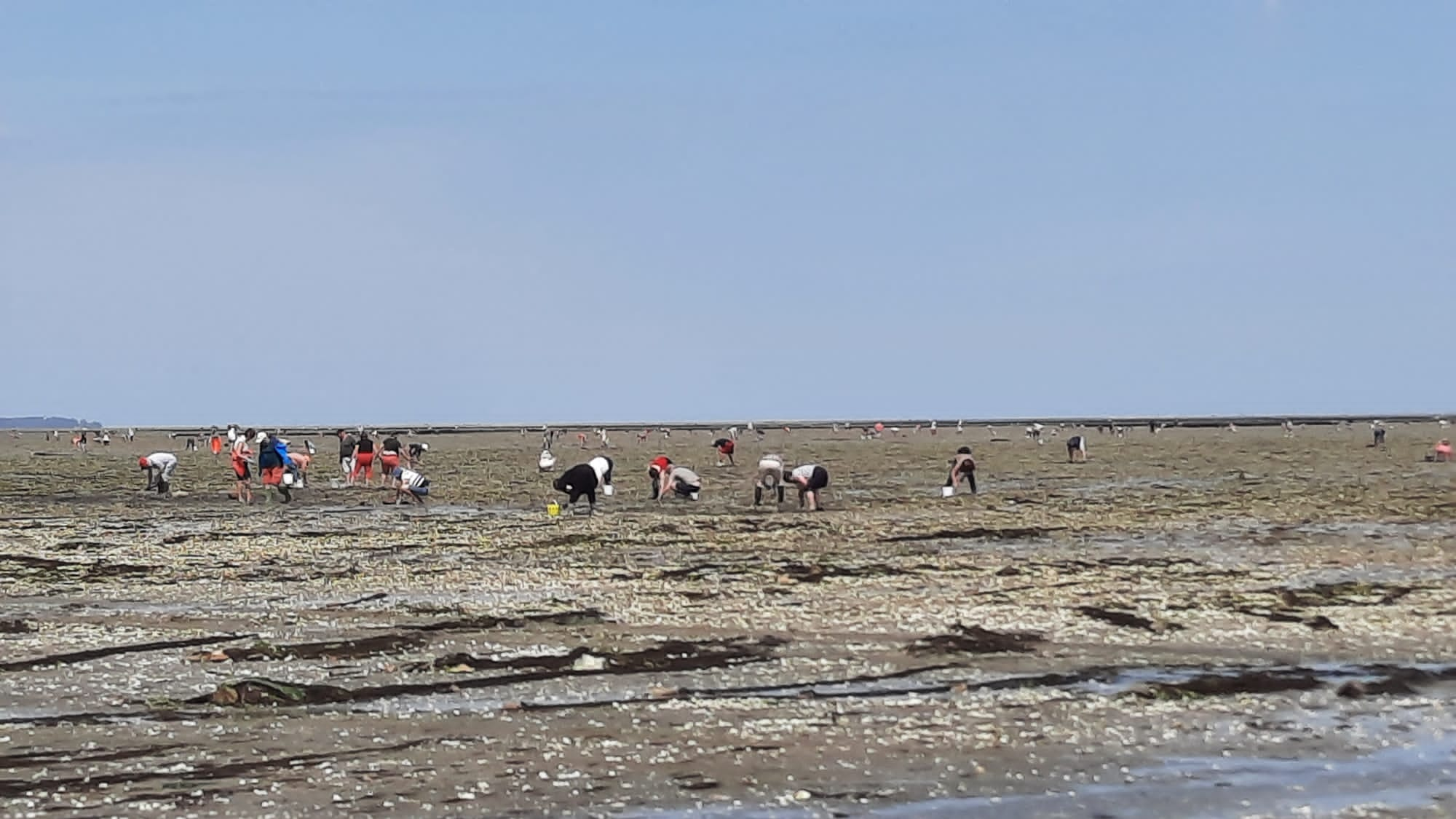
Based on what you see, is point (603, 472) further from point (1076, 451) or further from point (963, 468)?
point (1076, 451)

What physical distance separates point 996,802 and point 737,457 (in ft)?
210

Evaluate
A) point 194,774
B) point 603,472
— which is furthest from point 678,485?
point 194,774

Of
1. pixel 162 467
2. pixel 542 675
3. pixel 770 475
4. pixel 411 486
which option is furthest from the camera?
pixel 162 467

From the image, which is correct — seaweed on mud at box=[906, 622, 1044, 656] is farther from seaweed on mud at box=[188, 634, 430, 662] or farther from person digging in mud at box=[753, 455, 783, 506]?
person digging in mud at box=[753, 455, 783, 506]

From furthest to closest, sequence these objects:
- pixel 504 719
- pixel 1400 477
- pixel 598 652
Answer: pixel 1400 477
pixel 598 652
pixel 504 719

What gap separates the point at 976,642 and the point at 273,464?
28.5 meters

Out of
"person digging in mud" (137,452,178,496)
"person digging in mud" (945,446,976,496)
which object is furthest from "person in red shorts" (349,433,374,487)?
"person digging in mud" (945,446,976,496)

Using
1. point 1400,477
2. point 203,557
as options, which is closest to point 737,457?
point 1400,477

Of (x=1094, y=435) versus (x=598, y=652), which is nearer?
(x=598, y=652)

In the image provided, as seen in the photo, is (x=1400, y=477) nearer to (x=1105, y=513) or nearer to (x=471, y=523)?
(x=1105, y=513)

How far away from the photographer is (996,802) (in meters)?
9.52

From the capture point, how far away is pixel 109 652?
52.5ft

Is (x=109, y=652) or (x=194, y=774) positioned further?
(x=109, y=652)

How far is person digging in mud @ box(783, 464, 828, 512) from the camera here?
33625mm
